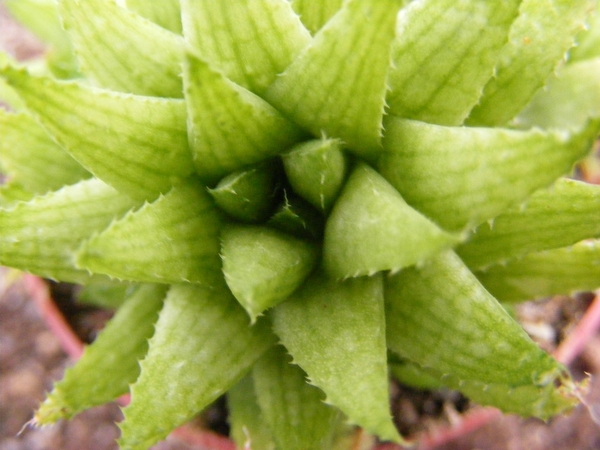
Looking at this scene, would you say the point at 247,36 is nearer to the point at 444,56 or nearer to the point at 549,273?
the point at 444,56

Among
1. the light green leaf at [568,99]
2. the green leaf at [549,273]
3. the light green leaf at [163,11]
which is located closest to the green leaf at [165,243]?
the light green leaf at [163,11]

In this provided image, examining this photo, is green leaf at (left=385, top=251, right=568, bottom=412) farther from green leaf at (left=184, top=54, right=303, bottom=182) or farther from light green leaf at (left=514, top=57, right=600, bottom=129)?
light green leaf at (left=514, top=57, right=600, bottom=129)

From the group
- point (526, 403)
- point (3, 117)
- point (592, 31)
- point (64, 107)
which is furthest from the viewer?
point (592, 31)

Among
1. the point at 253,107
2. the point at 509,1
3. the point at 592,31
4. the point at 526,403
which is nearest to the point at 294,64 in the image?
the point at 253,107

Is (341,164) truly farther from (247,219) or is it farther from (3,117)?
(3,117)

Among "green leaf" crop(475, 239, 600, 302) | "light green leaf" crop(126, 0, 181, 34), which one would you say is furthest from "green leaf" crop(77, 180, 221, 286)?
"green leaf" crop(475, 239, 600, 302)

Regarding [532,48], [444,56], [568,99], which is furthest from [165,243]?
[568,99]
